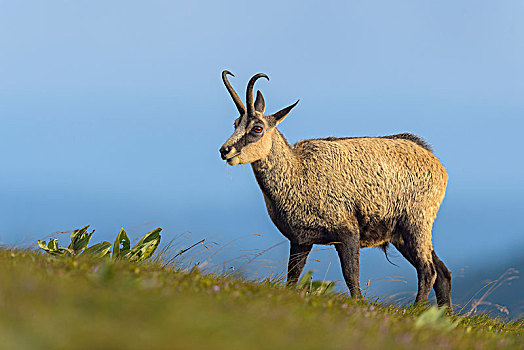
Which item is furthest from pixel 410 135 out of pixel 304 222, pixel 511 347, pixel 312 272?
pixel 511 347

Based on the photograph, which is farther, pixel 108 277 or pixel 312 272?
pixel 312 272

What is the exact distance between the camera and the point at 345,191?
787 centimetres

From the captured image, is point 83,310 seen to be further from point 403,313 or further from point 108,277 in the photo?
point 403,313

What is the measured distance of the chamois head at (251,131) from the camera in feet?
24.3

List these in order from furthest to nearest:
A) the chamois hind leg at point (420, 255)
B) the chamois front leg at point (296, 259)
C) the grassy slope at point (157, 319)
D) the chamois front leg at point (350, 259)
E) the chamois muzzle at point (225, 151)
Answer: the chamois hind leg at point (420, 255) → the chamois front leg at point (296, 259) → the chamois front leg at point (350, 259) → the chamois muzzle at point (225, 151) → the grassy slope at point (157, 319)

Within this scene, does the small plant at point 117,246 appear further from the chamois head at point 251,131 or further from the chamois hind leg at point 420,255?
the chamois hind leg at point 420,255

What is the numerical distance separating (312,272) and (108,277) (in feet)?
10.8

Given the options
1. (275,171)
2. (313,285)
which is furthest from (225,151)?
(313,285)

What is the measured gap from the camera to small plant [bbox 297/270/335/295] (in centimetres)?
630

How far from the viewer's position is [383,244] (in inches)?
345

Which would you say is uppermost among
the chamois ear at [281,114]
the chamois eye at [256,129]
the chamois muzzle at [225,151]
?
the chamois ear at [281,114]

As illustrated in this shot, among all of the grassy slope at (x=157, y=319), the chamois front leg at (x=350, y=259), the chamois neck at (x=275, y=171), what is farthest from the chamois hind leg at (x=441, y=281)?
the grassy slope at (x=157, y=319)

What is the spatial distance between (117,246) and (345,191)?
3.45 meters

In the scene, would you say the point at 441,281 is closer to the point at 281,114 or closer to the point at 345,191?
the point at 345,191
